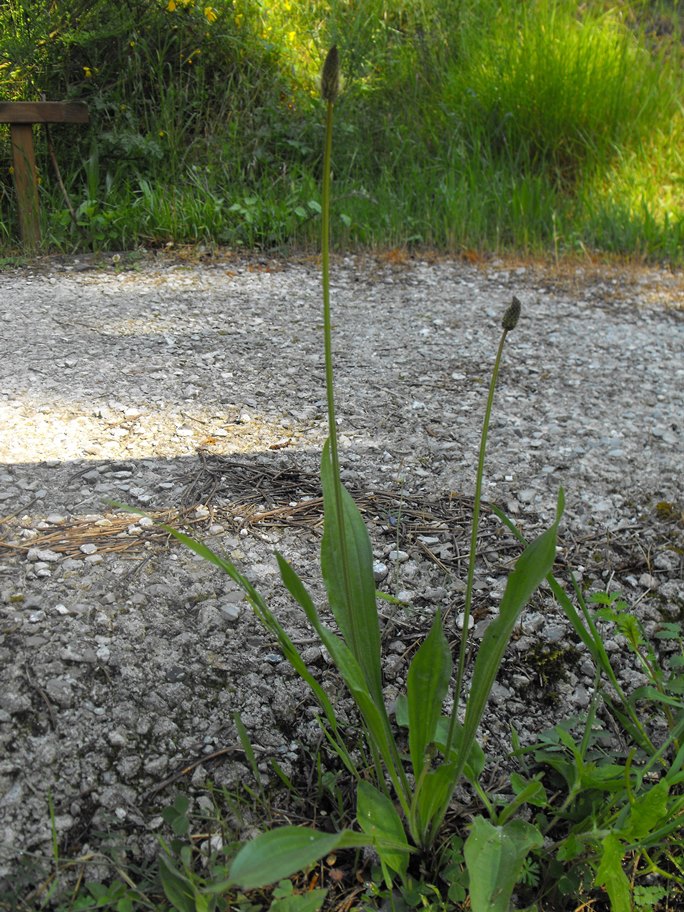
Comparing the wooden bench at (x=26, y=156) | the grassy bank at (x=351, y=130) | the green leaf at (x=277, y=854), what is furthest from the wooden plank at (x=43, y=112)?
the green leaf at (x=277, y=854)

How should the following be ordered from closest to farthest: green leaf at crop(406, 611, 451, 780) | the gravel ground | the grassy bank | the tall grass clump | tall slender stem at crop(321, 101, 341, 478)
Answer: tall slender stem at crop(321, 101, 341, 478) < green leaf at crop(406, 611, 451, 780) < the gravel ground < the grassy bank < the tall grass clump

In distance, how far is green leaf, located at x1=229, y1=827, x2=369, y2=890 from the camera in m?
0.75

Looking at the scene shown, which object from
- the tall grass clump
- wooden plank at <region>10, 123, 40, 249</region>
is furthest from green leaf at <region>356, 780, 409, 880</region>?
the tall grass clump

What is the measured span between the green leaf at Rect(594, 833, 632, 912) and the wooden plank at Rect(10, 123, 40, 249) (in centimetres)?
353

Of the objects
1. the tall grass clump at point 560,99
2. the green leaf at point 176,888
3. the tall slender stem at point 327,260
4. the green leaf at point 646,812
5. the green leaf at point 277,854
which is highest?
the tall slender stem at point 327,260

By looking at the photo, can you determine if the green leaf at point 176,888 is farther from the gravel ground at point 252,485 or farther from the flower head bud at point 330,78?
the flower head bud at point 330,78

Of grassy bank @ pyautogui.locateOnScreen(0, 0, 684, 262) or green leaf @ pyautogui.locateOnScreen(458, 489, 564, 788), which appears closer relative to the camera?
green leaf @ pyautogui.locateOnScreen(458, 489, 564, 788)

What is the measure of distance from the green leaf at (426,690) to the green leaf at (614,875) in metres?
0.25

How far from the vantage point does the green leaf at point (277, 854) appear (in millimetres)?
751

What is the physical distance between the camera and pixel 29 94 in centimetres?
404

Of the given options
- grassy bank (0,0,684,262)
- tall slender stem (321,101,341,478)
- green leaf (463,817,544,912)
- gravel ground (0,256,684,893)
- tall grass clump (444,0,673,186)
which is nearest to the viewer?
tall slender stem (321,101,341,478)

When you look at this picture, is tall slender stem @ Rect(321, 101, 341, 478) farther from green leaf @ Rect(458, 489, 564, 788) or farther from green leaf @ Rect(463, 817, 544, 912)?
green leaf @ Rect(463, 817, 544, 912)

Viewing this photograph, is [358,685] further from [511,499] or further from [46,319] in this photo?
[46,319]

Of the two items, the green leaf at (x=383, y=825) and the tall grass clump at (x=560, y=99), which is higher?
the tall grass clump at (x=560, y=99)
